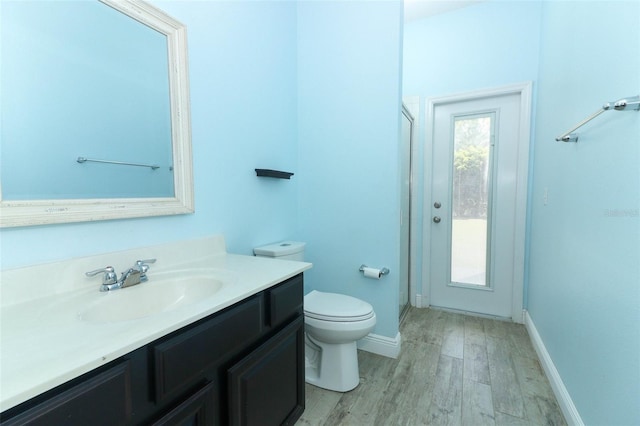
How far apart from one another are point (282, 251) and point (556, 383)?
1.66m

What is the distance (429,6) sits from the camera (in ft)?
8.23

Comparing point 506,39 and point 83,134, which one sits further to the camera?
point 506,39

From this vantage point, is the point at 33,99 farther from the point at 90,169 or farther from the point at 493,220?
the point at 493,220

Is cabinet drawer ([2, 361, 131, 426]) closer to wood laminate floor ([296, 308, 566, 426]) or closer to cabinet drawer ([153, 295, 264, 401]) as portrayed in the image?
cabinet drawer ([153, 295, 264, 401])

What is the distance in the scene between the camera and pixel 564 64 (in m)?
1.66

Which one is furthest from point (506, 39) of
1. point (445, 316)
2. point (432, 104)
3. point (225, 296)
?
point (225, 296)

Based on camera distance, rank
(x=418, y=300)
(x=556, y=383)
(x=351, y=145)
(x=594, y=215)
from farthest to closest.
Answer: (x=418, y=300)
(x=351, y=145)
(x=556, y=383)
(x=594, y=215)

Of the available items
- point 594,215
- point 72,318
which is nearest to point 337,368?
point 72,318

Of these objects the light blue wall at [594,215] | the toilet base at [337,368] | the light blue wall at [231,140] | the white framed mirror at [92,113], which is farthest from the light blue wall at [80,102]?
the light blue wall at [594,215]

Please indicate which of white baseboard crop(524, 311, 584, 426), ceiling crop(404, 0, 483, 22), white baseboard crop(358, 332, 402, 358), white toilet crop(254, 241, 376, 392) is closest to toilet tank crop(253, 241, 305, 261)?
white toilet crop(254, 241, 376, 392)

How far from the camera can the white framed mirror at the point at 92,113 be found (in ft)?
2.92

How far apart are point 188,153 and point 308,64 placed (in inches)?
48.9

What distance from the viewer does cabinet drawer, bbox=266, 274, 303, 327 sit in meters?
1.11

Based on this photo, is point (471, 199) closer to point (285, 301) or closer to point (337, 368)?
point (337, 368)
